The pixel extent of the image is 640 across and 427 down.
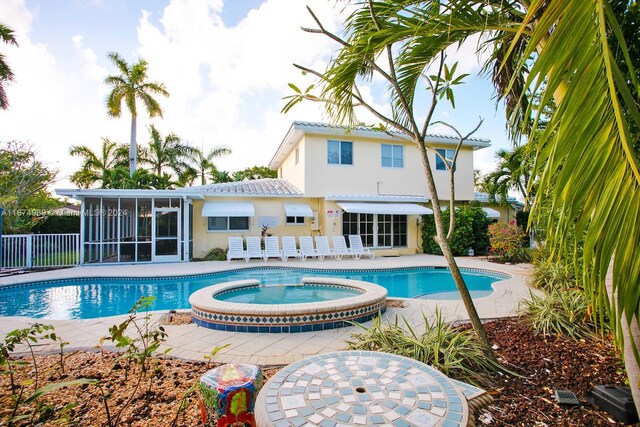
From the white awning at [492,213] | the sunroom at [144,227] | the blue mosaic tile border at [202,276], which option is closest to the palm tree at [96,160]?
the sunroom at [144,227]

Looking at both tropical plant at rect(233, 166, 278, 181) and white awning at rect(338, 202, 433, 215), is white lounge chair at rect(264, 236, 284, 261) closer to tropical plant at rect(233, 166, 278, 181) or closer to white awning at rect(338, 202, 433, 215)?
white awning at rect(338, 202, 433, 215)

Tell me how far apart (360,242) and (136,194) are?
575 inches

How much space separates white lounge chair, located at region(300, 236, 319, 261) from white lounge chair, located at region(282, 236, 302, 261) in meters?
0.32

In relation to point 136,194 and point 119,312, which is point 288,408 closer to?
point 119,312

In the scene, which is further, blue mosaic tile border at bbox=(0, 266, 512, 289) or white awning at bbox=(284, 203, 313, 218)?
white awning at bbox=(284, 203, 313, 218)

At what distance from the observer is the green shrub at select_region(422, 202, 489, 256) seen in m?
23.0

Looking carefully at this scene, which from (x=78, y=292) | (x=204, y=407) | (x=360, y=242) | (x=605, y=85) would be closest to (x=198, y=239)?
(x=78, y=292)

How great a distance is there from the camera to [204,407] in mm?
3678

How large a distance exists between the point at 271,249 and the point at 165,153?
23735 millimetres

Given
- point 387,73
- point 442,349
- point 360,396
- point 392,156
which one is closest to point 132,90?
point 392,156

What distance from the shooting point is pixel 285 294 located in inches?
505

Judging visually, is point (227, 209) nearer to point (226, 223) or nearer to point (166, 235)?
point (226, 223)

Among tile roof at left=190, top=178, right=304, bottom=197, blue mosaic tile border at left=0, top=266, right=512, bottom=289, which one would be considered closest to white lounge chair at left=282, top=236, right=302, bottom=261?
blue mosaic tile border at left=0, top=266, right=512, bottom=289

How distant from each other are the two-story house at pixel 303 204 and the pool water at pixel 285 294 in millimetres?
8612
